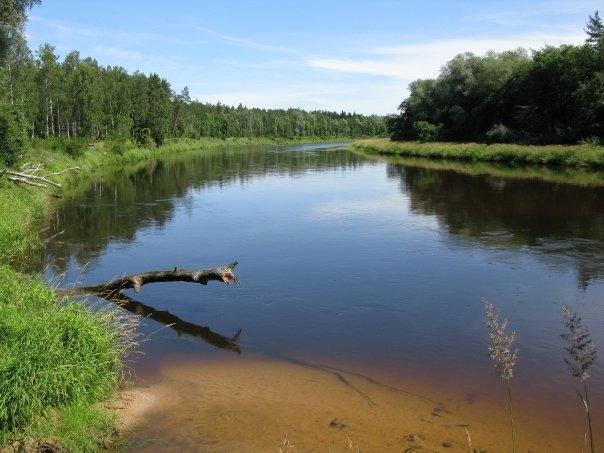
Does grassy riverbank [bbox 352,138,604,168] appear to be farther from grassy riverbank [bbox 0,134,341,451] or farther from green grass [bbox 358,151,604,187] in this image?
grassy riverbank [bbox 0,134,341,451]

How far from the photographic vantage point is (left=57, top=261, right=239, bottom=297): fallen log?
13.5 m

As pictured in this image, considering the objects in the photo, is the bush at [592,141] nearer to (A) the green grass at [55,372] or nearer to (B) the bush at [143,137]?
(A) the green grass at [55,372]

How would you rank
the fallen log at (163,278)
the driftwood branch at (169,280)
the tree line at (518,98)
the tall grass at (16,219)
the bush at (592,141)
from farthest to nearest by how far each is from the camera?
the tree line at (518,98) < the bush at (592,141) < the tall grass at (16,219) < the fallen log at (163,278) < the driftwood branch at (169,280)

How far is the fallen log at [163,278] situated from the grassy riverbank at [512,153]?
1587 inches

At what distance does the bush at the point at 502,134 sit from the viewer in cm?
5802

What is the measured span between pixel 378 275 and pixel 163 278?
21.1 ft

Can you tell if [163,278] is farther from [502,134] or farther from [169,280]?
[502,134]

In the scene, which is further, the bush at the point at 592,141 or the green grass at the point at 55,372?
the bush at the point at 592,141

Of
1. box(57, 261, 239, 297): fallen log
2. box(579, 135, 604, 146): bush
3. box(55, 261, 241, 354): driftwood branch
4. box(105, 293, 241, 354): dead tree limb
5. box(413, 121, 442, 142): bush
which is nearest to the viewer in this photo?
box(105, 293, 241, 354): dead tree limb

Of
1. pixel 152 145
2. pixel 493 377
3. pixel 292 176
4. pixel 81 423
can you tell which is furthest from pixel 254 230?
pixel 152 145

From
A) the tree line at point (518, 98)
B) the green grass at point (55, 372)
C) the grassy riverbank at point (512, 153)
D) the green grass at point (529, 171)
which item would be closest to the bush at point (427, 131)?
the tree line at point (518, 98)

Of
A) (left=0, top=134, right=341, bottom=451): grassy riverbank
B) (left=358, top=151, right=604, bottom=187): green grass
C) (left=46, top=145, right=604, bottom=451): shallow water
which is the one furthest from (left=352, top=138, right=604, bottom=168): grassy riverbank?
(left=0, top=134, right=341, bottom=451): grassy riverbank

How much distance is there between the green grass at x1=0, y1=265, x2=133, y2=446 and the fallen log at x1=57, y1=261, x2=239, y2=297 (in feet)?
12.0

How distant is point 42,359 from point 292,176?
42.6 metres
